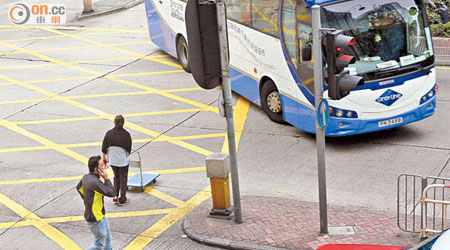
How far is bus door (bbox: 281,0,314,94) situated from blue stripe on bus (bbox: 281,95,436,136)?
580 mm

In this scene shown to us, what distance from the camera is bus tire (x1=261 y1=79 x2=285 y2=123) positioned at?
15016mm

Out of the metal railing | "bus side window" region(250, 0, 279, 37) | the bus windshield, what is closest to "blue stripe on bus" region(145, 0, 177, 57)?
"bus side window" region(250, 0, 279, 37)

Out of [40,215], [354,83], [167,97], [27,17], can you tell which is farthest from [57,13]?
[354,83]

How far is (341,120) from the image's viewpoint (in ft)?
43.7

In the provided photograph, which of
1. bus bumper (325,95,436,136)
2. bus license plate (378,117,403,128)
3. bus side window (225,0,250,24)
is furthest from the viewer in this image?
bus side window (225,0,250,24)

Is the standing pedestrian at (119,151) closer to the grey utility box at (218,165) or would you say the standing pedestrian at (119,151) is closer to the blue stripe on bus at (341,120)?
the grey utility box at (218,165)

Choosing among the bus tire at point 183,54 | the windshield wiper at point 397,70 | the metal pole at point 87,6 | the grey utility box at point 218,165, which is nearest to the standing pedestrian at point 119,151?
the grey utility box at point 218,165

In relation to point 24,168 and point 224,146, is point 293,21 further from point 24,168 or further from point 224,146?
point 24,168

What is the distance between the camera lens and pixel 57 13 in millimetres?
28219

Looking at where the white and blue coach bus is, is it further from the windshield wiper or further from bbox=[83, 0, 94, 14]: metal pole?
bbox=[83, 0, 94, 14]: metal pole

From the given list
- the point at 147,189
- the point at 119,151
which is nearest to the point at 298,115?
the point at 147,189

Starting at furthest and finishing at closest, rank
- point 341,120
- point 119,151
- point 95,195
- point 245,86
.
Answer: point 245,86 → point 341,120 → point 119,151 → point 95,195

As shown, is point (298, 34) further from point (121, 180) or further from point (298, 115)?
point (121, 180)

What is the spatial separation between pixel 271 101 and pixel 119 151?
444 centimetres
